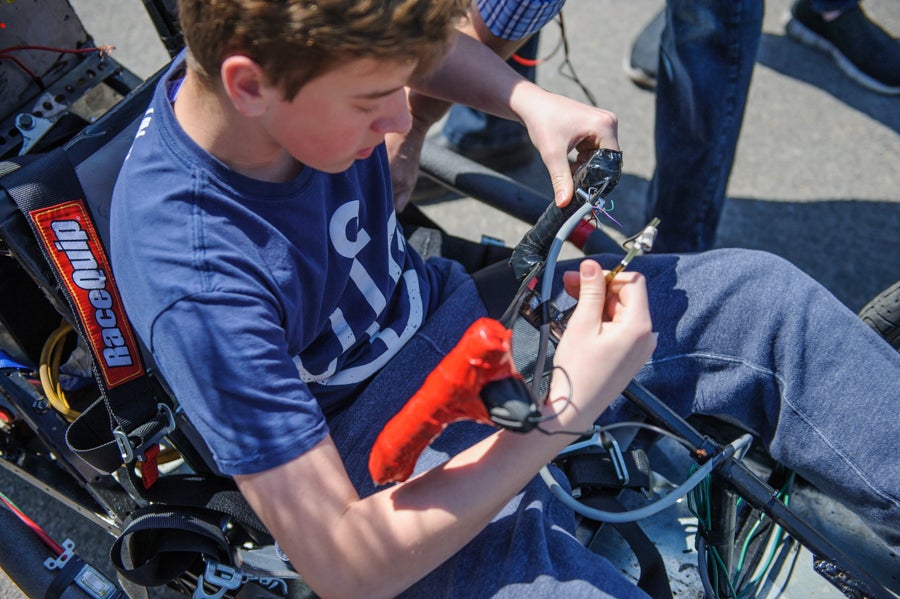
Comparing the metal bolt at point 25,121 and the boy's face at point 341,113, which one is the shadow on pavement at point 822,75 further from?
the metal bolt at point 25,121

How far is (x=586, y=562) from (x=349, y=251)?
56 centimetres

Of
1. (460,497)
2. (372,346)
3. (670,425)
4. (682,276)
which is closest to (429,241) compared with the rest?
(372,346)

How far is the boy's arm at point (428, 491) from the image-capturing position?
35.9 inches

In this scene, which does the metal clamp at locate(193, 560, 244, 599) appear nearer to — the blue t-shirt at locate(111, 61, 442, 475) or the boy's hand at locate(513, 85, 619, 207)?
the blue t-shirt at locate(111, 61, 442, 475)

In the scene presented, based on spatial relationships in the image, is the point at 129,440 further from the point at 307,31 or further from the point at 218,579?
the point at 307,31

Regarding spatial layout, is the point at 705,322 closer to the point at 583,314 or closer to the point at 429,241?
the point at 583,314

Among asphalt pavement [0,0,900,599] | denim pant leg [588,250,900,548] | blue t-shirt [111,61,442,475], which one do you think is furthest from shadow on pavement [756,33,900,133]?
blue t-shirt [111,61,442,475]

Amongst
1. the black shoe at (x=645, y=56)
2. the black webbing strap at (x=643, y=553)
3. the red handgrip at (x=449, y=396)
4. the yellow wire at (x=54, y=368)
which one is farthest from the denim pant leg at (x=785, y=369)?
the black shoe at (x=645, y=56)

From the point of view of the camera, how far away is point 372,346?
1.24 metres

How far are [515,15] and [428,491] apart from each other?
1033 millimetres

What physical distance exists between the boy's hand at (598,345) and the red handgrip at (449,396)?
12cm

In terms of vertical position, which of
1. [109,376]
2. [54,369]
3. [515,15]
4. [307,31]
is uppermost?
[307,31]

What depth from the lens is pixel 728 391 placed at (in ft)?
4.13

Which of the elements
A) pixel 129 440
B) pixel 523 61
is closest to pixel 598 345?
pixel 129 440
